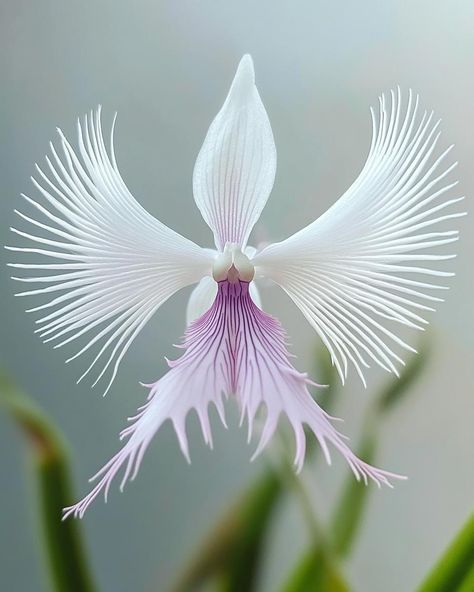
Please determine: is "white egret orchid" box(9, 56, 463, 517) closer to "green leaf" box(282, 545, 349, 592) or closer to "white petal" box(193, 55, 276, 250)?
"white petal" box(193, 55, 276, 250)

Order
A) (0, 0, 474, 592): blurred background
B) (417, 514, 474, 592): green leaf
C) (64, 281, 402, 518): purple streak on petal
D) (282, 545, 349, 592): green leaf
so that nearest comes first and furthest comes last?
(64, 281, 402, 518): purple streak on petal → (417, 514, 474, 592): green leaf → (282, 545, 349, 592): green leaf → (0, 0, 474, 592): blurred background

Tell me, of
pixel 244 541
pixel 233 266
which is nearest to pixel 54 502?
pixel 244 541

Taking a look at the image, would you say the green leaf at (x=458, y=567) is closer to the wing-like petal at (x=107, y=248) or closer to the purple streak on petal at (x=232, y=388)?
the purple streak on petal at (x=232, y=388)

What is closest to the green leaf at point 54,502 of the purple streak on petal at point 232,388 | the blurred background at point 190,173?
the blurred background at point 190,173

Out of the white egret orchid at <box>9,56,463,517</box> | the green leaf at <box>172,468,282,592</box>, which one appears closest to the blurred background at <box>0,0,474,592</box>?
the green leaf at <box>172,468,282,592</box>

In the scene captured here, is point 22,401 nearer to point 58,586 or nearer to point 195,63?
point 58,586

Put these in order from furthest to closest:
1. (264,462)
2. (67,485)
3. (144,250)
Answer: (264,462)
(67,485)
(144,250)

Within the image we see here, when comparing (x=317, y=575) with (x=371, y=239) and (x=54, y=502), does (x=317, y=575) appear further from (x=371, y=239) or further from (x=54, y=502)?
(x=371, y=239)

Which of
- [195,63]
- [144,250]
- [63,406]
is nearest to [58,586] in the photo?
[63,406]
